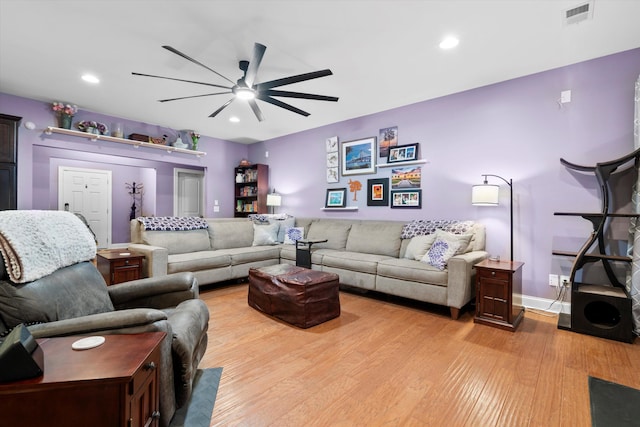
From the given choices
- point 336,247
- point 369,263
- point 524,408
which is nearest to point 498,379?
point 524,408

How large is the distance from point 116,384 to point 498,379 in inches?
82.5

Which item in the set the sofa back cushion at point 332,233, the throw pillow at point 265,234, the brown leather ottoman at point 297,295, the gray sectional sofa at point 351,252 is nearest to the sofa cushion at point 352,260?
the gray sectional sofa at point 351,252

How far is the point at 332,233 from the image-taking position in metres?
4.66

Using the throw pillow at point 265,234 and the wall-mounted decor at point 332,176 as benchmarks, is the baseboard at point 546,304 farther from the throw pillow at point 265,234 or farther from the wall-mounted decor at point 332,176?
the throw pillow at point 265,234

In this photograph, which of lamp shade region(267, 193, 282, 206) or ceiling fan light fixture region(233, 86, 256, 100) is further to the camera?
lamp shade region(267, 193, 282, 206)

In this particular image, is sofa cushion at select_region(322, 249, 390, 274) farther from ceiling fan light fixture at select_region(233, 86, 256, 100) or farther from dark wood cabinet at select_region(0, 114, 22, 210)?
dark wood cabinet at select_region(0, 114, 22, 210)

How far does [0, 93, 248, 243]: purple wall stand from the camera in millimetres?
4172

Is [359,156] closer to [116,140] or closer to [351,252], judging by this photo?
[351,252]

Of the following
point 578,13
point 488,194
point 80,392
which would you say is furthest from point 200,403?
point 578,13

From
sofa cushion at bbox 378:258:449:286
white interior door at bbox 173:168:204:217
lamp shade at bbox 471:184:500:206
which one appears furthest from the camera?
white interior door at bbox 173:168:204:217

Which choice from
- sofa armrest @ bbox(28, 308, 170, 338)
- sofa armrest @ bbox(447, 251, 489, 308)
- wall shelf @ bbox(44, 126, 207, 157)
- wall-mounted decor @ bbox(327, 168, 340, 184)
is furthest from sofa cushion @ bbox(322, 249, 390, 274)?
wall shelf @ bbox(44, 126, 207, 157)

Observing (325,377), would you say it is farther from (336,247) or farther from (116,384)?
(336,247)

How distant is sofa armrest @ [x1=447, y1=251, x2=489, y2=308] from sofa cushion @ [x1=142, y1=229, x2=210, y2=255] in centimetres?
331

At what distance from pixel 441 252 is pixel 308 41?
2.43 m
